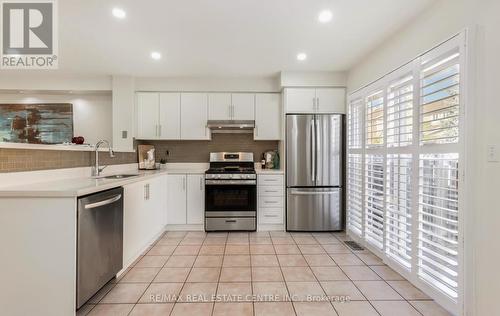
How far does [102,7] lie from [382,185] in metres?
3.16

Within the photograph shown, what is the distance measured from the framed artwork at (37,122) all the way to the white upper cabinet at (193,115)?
6.95 ft

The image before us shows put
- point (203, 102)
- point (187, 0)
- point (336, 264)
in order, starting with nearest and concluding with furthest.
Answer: point (187, 0)
point (336, 264)
point (203, 102)

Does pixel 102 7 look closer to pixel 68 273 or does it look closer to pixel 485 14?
pixel 68 273

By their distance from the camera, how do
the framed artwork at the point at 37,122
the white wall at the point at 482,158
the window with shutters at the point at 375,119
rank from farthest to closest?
the framed artwork at the point at 37,122 < the window with shutters at the point at 375,119 < the white wall at the point at 482,158

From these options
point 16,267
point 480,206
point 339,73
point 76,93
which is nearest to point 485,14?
point 480,206

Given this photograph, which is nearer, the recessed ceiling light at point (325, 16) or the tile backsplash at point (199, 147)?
the recessed ceiling light at point (325, 16)

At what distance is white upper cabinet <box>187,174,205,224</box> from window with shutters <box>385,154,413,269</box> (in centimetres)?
250

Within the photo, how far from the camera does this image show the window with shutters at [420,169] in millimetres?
1895

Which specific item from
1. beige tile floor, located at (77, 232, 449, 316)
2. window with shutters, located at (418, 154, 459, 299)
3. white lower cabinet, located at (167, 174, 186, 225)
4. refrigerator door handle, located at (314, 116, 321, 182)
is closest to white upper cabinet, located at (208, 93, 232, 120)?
white lower cabinet, located at (167, 174, 186, 225)

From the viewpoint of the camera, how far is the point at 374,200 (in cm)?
311

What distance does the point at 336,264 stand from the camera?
2.87m

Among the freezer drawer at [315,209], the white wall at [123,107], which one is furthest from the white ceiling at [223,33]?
the freezer drawer at [315,209]

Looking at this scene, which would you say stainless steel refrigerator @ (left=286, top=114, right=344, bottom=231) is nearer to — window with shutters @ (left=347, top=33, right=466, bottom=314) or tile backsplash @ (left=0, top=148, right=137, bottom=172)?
window with shutters @ (left=347, top=33, right=466, bottom=314)

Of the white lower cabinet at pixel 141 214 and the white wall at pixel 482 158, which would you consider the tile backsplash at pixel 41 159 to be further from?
the white wall at pixel 482 158
